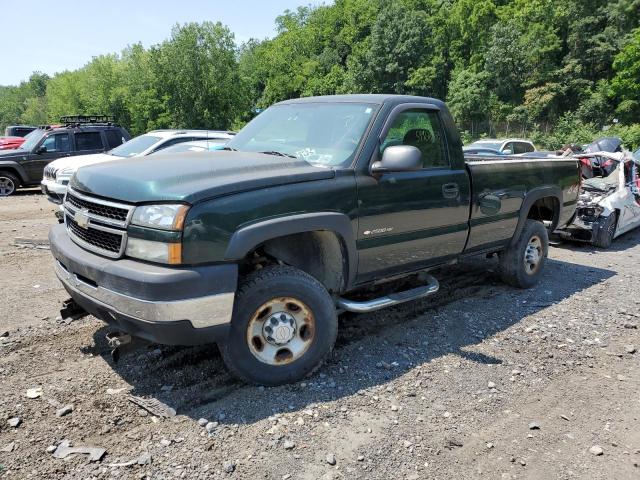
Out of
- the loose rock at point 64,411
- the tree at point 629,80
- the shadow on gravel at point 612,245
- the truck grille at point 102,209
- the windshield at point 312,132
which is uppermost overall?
the tree at point 629,80

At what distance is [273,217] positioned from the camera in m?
3.38

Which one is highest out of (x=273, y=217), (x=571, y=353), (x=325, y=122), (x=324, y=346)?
(x=325, y=122)

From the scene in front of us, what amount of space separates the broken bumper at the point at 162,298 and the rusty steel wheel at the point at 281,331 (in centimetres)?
30

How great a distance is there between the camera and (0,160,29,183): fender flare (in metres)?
13.9

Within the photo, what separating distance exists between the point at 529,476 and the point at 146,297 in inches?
95.5

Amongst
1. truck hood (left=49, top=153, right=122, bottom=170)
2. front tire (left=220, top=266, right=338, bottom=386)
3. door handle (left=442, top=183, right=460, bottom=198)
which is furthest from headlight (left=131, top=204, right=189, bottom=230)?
truck hood (left=49, top=153, right=122, bottom=170)

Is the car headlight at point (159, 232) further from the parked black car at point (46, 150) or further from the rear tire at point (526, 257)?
the parked black car at point (46, 150)

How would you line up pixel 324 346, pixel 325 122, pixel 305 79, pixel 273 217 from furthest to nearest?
pixel 305 79
pixel 325 122
pixel 324 346
pixel 273 217

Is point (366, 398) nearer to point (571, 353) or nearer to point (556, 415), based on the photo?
point (556, 415)

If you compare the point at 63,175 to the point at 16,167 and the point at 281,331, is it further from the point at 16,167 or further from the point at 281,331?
the point at 281,331

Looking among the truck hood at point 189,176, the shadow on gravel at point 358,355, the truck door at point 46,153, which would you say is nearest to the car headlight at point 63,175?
the truck door at point 46,153

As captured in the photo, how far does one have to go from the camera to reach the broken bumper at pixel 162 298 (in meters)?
2.99

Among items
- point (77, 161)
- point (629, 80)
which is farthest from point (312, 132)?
Answer: point (629, 80)

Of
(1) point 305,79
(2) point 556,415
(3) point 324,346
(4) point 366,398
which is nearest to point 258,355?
(3) point 324,346
